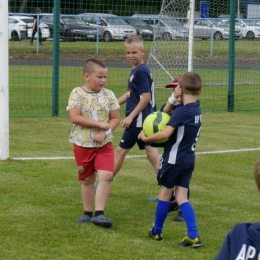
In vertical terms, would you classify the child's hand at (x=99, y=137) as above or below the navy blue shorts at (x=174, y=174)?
above

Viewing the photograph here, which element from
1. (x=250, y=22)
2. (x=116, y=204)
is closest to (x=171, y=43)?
(x=250, y=22)

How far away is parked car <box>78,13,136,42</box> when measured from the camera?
1924 cm

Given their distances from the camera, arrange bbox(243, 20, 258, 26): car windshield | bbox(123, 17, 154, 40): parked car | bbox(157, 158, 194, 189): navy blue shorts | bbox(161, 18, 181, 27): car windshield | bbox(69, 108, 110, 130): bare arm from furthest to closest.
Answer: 1. bbox(123, 17, 154, 40): parked car
2. bbox(243, 20, 258, 26): car windshield
3. bbox(161, 18, 181, 27): car windshield
4. bbox(69, 108, 110, 130): bare arm
5. bbox(157, 158, 194, 189): navy blue shorts

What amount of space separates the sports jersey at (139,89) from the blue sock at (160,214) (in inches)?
66.0

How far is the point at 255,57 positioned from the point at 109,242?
46.9 feet

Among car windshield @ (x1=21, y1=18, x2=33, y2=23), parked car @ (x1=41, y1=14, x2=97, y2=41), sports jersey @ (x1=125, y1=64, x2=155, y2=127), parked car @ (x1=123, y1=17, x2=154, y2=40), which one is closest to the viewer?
sports jersey @ (x1=125, y1=64, x2=155, y2=127)

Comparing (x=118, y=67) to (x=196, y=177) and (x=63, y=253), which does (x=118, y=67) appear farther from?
(x=63, y=253)

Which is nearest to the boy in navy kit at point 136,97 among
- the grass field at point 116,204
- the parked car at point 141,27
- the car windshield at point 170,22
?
the grass field at point 116,204

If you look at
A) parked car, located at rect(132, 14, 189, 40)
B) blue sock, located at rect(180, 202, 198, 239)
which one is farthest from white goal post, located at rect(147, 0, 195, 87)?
blue sock, located at rect(180, 202, 198, 239)

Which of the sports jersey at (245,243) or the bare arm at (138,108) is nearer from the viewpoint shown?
the sports jersey at (245,243)

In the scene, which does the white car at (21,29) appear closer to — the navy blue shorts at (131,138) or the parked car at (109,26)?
the parked car at (109,26)

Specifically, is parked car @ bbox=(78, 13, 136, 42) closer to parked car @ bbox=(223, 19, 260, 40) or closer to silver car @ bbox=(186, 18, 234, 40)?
silver car @ bbox=(186, 18, 234, 40)

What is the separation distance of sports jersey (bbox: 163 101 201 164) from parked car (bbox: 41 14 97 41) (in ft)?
35.8

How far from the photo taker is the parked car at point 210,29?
19469 mm
